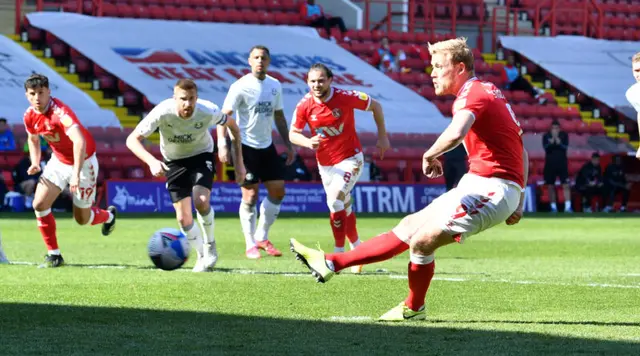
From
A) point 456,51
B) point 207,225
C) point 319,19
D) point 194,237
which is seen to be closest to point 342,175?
point 207,225

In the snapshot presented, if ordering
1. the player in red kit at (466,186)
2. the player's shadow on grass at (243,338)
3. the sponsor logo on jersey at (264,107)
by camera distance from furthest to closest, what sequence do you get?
1. the sponsor logo on jersey at (264,107)
2. the player in red kit at (466,186)
3. the player's shadow on grass at (243,338)

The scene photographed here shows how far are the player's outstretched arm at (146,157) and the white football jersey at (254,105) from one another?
9.40 feet

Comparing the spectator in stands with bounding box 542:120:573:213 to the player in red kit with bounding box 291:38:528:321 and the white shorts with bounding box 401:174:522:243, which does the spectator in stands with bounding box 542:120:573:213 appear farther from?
the white shorts with bounding box 401:174:522:243

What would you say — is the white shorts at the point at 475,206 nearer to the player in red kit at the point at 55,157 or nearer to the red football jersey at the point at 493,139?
the red football jersey at the point at 493,139

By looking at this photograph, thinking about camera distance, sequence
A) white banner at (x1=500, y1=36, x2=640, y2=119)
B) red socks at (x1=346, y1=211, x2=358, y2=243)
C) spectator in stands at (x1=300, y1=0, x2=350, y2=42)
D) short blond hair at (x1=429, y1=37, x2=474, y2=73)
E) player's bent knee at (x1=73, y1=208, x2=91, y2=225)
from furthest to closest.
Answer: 1. white banner at (x1=500, y1=36, x2=640, y2=119)
2. spectator in stands at (x1=300, y1=0, x2=350, y2=42)
3. player's bent knee at (x1=73, y1=208, x2=91, y2=225)
4. red socks at (x1=346, y1=211, x2=358, y2=243)
5. short blond hair at (x1=429, y1=37, x2=474, y2=73)

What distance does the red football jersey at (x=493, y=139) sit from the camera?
7.93 m

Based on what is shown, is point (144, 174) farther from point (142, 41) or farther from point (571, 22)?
point (571, 22)

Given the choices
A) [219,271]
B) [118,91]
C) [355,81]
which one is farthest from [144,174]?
[219,271]

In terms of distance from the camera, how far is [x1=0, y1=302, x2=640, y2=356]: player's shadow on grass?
6660mm

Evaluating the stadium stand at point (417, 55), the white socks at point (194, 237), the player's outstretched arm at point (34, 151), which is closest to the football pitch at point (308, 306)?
the white socks at point (194, 237)

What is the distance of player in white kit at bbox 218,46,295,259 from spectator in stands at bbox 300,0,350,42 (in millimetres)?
20753

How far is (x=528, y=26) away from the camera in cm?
4112

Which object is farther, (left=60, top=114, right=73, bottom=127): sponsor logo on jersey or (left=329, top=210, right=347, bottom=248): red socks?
(left=329, top=210, right=347, bottom=248): red socks

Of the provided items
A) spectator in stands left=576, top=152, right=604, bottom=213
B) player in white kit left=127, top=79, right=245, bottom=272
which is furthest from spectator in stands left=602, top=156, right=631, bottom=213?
player in white kit left=127, top=79, right=245, bottom=272
